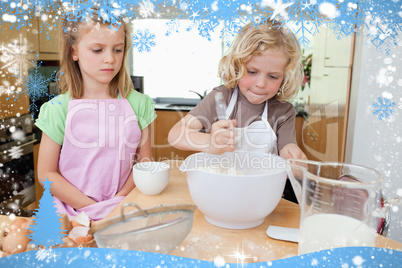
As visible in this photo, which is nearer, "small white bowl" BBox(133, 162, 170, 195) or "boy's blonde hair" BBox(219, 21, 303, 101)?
→ "boy's blonde hair" BBox(219, 21, 303, 101)

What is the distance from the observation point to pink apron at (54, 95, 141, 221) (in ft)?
1.50

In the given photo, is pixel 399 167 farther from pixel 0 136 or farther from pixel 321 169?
pixel 0 136

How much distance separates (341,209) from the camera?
0.34m

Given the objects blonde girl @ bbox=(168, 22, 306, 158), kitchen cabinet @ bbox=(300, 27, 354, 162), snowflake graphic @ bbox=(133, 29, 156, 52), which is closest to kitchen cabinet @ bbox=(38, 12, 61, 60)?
snowflake graphic @ bbox=(133, 29, 156, 52)

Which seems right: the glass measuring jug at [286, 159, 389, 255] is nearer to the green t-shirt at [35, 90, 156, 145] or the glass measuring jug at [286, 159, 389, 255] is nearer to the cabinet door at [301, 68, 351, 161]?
the cabinet door at [301, 68, 351, 161]

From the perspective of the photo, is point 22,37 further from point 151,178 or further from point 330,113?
point 330,113

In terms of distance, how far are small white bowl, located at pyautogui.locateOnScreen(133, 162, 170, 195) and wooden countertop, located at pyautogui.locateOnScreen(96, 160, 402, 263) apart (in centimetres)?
2

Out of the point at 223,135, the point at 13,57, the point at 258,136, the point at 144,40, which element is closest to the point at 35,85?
the point at 13,57

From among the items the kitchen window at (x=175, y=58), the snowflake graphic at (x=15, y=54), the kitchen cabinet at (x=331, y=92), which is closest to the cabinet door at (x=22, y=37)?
the snowflake graphic at (x=15, y=54)

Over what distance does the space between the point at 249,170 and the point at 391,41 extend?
28 cm

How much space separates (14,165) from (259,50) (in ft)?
1.21

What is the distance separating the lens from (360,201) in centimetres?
33

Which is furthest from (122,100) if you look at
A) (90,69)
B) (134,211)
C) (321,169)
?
(321,169)

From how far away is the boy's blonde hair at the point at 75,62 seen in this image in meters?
0.38
